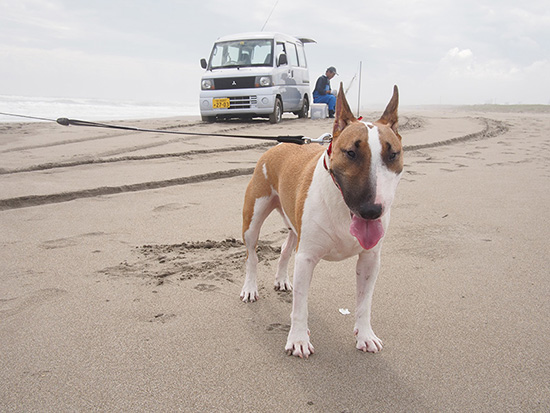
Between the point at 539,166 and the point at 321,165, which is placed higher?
the point at 321,165

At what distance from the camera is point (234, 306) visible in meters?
3.16

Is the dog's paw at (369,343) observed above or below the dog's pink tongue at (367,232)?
below

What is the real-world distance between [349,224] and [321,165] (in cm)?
41

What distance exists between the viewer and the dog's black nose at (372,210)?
210 centimetres

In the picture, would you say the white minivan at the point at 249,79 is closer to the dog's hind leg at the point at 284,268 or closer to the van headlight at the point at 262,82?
the van headlight at the point at 262,82

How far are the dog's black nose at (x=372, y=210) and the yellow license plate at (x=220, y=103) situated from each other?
10555 mm

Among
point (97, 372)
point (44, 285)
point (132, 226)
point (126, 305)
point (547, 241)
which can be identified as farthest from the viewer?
point (132, 226)

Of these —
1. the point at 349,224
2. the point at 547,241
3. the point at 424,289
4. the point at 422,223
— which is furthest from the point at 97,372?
the point at 547,241

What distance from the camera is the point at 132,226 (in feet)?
15.2

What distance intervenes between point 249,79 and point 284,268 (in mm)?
9561

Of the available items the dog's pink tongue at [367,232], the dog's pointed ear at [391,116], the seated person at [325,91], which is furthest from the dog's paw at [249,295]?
the seated person at [325,91]

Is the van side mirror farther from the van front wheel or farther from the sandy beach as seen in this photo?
the sandy beach

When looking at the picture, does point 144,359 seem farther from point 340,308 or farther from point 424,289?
point 424,289

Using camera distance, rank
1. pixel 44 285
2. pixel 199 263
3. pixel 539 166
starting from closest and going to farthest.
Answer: pixel 44 285 < pixel 199 263 < pixel 539 166
